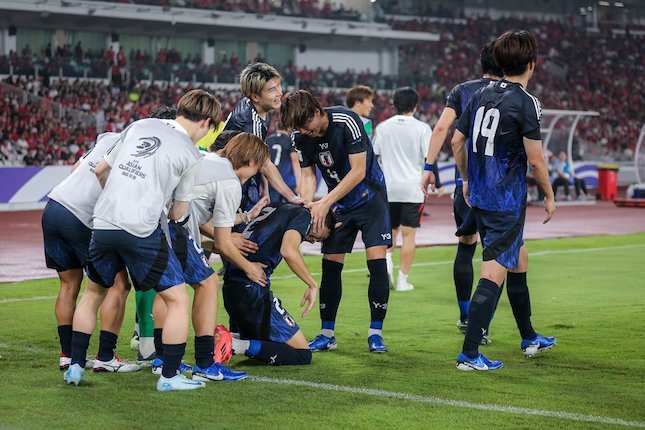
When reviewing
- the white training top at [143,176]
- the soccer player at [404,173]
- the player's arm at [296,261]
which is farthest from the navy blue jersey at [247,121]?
the soccer player at [404,173]

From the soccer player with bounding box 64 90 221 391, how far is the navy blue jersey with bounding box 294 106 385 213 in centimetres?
170

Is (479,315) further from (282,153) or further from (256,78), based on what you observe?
(282,153)

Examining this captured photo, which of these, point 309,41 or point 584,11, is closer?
point 309,41

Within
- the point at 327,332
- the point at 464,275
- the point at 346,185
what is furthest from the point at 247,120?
the point at 464,275

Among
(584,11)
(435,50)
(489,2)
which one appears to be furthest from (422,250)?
(584,11)

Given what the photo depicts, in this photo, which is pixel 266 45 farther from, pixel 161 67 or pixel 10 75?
pixel 10 75

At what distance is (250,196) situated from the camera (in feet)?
28.5

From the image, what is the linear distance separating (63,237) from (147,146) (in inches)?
45.5

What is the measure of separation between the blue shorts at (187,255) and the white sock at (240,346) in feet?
2.48

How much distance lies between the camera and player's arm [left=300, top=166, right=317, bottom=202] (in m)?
8.04

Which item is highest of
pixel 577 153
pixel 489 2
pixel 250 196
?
pixel 489 2

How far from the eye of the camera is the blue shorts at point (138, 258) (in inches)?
233

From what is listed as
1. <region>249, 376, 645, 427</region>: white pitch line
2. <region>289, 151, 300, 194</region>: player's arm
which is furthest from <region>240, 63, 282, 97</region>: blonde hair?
<region>289, 151, 300, 194</region>: player's arm

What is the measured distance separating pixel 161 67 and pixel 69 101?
18.7 ft
